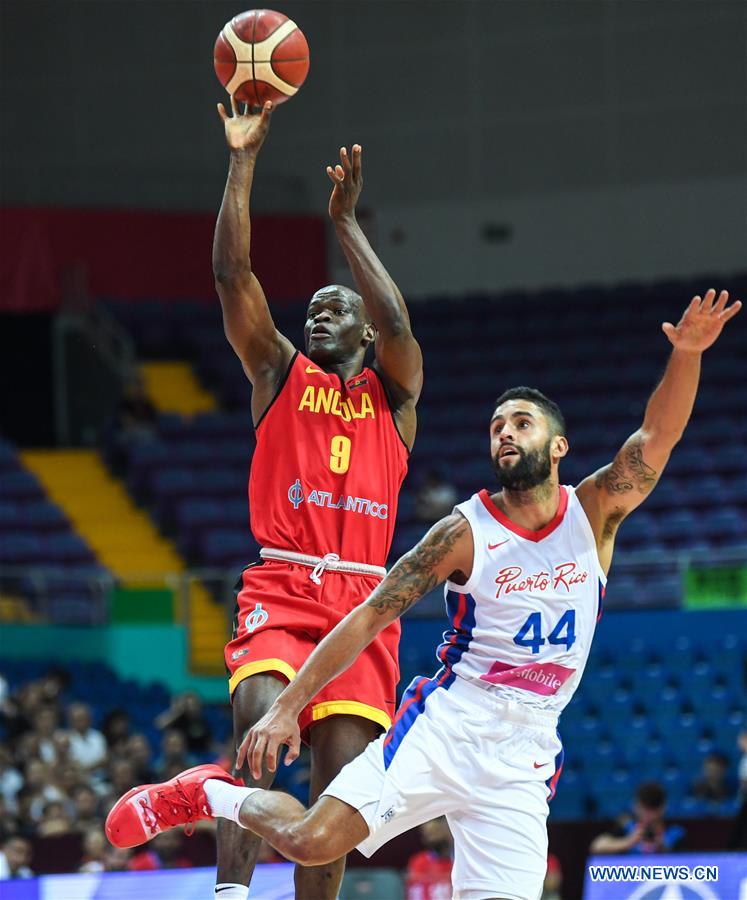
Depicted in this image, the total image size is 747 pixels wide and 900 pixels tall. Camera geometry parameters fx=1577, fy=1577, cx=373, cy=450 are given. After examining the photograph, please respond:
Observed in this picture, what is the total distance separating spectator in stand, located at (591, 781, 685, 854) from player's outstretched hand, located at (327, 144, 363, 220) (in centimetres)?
557

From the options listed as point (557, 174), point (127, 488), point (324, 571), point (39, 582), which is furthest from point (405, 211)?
point (324, 571)

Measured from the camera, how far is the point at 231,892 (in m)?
5.85

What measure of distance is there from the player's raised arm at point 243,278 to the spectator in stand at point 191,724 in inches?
320

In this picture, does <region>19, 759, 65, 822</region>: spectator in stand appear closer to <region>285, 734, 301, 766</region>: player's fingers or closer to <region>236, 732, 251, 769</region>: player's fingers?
<region>236, 732, 251, 769</region>: player's fingers

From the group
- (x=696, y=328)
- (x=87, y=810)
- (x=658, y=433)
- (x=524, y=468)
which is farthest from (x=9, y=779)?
(x=696, y=328)

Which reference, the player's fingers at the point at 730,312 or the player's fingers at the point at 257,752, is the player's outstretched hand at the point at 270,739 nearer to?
the player's fingers at the point at 257,752

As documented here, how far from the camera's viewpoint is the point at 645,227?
2341cm

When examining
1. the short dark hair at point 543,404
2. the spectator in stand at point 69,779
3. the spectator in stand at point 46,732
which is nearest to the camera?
the short dark hair at point 543,404

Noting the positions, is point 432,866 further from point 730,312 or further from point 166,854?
point 730,312

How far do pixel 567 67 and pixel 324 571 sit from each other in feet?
60.6

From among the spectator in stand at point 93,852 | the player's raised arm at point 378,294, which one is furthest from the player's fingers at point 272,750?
the spectator in stand at point 93,852

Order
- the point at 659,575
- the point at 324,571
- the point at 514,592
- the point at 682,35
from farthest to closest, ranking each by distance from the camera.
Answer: the point at 682,35 < the point at 659,575 < the point at 324,571 < the point at 514,592

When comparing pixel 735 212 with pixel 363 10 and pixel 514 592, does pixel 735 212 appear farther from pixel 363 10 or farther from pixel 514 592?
pixel 514 592

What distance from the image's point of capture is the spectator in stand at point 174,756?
1295 cm
